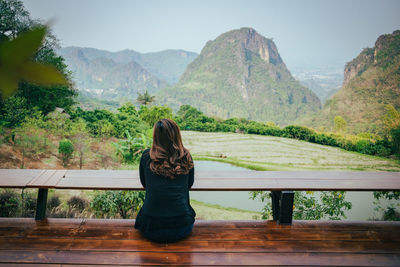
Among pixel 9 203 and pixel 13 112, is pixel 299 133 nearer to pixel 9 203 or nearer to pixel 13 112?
pixel 13 112

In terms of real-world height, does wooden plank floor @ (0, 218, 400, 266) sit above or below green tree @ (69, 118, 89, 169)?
below

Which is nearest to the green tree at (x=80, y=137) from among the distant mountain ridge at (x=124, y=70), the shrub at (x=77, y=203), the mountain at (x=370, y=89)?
the shrub at (x=77, y=203)

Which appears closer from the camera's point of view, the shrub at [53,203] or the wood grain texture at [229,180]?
the wood grain texture at [229,180]

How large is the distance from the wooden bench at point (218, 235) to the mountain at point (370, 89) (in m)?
7.79

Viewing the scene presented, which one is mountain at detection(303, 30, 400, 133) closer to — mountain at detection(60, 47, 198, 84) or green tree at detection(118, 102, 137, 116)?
green tree at detection(118, 102, 137, 116)

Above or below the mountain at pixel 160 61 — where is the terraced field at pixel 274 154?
below

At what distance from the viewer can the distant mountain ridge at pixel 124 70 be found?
2957cm

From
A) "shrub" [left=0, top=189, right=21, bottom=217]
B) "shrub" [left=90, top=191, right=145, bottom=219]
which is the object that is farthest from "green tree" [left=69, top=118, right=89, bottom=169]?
"shrub" [left=90, top=191, right=145, bottom=219]

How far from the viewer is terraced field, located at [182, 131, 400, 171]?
7.49 meters

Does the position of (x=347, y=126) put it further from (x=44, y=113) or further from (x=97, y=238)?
(x=97, y=238)

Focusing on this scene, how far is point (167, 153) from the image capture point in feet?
5.21

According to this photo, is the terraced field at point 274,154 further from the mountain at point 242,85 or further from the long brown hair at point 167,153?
the mountain at point 242,85

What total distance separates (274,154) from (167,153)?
23.6ft

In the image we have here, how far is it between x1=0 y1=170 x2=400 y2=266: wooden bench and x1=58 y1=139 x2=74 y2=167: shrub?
3627mm
